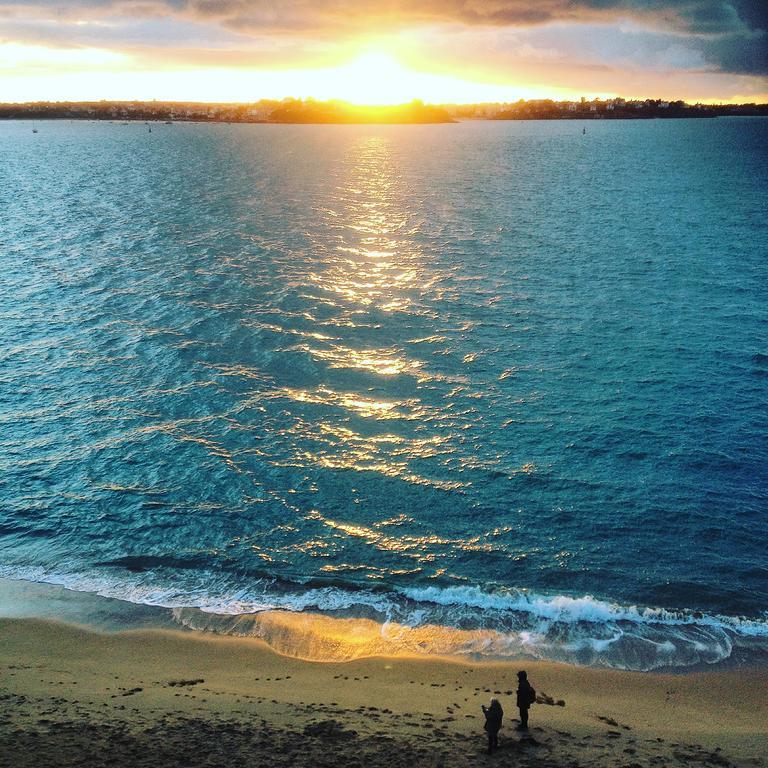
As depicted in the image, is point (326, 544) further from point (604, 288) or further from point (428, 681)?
point (604, 288)

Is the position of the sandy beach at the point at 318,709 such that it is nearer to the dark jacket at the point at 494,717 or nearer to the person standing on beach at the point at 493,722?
the person standing on beach at the point at 493,722

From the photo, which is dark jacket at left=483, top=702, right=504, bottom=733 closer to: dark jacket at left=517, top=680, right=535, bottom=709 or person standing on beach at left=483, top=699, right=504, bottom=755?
person standing on beach at left=483, top=699, right=504, bottom=755

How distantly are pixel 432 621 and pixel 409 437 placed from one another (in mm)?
15076

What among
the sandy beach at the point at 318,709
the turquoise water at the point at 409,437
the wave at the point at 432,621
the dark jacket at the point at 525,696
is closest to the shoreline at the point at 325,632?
the wave at the point at 432,621

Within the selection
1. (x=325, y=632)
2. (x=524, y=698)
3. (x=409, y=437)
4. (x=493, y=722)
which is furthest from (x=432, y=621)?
(x=409, y=437)

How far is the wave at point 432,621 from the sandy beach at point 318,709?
87 centimetres

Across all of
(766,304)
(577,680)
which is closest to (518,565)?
(577,680)

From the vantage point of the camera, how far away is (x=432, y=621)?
97.1 ft

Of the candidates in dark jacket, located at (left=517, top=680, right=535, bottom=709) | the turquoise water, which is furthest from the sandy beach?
the turquoise water

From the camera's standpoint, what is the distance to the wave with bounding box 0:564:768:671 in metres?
27.8

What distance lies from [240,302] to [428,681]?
49361 millimetres

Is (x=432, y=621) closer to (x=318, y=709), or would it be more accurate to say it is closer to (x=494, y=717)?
(x=318, y=709)

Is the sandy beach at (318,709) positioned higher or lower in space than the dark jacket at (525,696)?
lower

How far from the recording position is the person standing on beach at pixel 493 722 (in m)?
20.3
